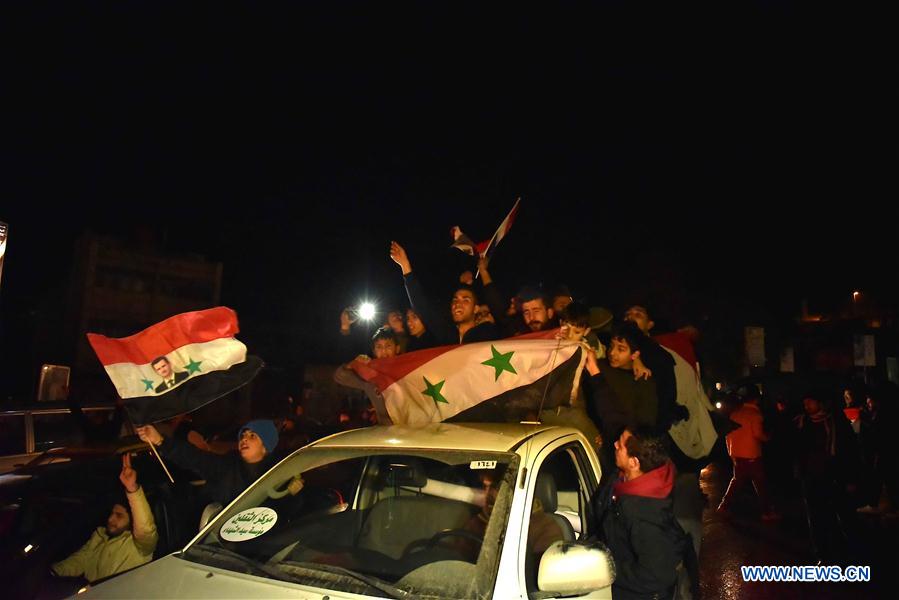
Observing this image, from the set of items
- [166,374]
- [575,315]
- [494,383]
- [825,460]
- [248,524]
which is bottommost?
[825,460]

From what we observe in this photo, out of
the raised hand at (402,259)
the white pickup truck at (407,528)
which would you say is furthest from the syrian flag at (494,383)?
the raised hand at (402,259)

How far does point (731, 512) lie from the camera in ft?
30.8

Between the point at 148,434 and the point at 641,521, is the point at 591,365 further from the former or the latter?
the point at 148,434

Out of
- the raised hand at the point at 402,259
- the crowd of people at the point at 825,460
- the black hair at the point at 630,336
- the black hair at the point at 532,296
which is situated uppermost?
the raised hand at the point at 402,259

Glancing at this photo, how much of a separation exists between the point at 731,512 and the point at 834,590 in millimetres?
3420

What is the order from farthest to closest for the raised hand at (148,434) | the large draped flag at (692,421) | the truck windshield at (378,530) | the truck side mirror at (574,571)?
the large draped flag at (692,421)
the raised hand at (148,434)
the truck windshield at (378,530)
the truck side mirror at (574,571)

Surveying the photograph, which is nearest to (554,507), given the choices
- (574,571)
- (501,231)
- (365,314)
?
(574,571)

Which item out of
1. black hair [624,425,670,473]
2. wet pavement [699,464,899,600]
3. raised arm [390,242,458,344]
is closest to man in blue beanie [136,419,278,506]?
raised arm [390,242,458,344]

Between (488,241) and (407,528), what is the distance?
380cm

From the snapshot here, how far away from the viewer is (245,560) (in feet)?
8.55

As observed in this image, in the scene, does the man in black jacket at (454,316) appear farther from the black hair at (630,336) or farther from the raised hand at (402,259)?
the black hair at (630,336)

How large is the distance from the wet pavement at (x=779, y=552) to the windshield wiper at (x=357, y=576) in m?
4.72

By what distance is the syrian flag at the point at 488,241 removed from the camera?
20.1ft

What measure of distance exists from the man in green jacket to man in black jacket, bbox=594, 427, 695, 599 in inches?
111
